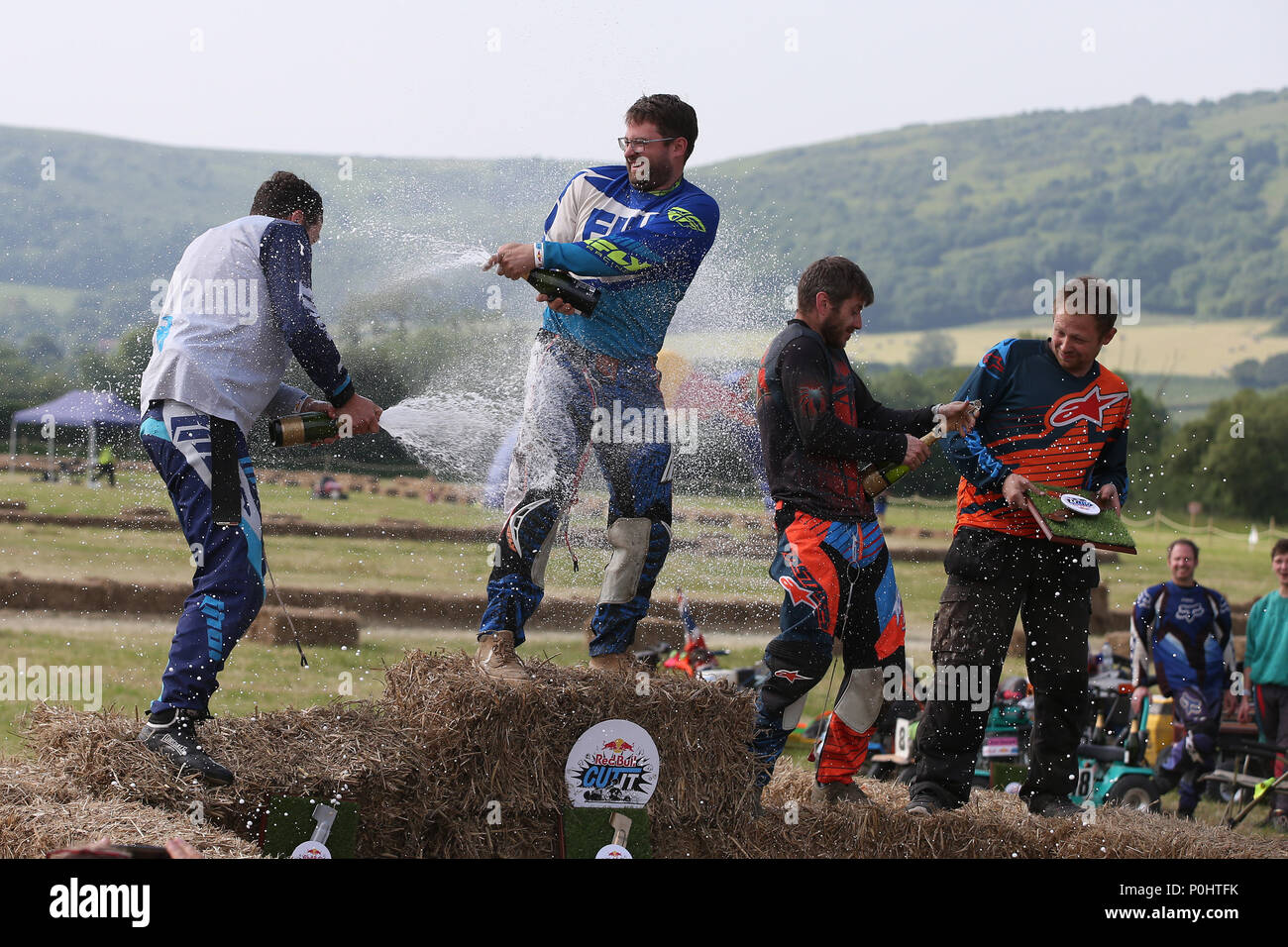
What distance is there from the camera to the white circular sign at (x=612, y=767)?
488 cm

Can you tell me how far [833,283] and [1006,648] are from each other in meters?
1.90

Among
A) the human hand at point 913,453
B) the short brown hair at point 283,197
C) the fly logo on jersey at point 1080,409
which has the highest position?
the short brown hair at point 283,197

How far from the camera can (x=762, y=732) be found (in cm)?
534

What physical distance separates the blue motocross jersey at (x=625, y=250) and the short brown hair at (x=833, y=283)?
0.50 metres

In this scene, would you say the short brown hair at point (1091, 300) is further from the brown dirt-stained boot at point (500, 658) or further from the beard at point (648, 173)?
the brown dirt-stained boot at point (500, 658)

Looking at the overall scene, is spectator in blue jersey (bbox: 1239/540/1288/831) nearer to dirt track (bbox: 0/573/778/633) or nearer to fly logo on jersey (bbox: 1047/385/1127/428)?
fly logo on jersey (bbox: 1047/385/1127/428)

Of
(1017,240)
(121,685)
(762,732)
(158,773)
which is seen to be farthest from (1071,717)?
(1017,240)

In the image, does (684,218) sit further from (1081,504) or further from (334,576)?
(334,576)

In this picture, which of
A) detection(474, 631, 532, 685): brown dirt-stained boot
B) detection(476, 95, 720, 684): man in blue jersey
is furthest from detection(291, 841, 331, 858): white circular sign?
detection(476, 95, 720, 684): man in blue jersey

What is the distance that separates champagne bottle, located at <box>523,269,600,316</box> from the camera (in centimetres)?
502

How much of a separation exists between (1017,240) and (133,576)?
80.5m

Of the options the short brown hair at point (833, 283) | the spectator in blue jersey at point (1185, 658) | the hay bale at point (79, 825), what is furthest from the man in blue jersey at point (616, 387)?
the spectator in blue jersey at point (1185, 658)

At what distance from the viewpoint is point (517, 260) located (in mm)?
5023
